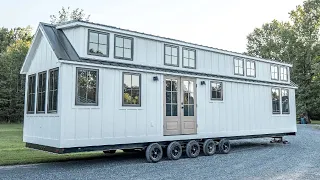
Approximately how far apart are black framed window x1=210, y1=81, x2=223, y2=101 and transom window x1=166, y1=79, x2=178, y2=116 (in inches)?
74.7

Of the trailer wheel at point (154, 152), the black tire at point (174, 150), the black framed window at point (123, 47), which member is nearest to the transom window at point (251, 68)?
the black tire at point (174, 150)

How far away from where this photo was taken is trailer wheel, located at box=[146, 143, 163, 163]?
10097 mm

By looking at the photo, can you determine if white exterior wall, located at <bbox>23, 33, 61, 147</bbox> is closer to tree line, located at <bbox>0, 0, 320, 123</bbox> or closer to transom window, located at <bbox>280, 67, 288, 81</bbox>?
transom window, located at <bbox>280, 67, 288, 81</bbox>

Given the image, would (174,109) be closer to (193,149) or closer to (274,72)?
(193,149)

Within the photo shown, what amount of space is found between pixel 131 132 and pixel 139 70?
81.3 inches

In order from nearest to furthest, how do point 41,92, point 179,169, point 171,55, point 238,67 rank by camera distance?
point 179,169
point 41,92
point 171,55
point 238,67

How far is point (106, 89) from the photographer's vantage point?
368 inches

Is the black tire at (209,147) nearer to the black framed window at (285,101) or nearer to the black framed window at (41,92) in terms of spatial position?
the black framed window at (285,101)

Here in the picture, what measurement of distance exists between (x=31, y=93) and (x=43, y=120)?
5.10ft

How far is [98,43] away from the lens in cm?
970

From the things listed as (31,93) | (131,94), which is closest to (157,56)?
(131,94)

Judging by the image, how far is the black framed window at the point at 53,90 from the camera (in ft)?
28.6

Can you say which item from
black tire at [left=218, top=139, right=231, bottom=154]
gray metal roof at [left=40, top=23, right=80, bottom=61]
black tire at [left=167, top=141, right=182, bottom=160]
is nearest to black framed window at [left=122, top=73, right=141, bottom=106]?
gray metal roof at [left=40, top=23, right=80, bottom=61]

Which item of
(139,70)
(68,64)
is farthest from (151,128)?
(68,64)
